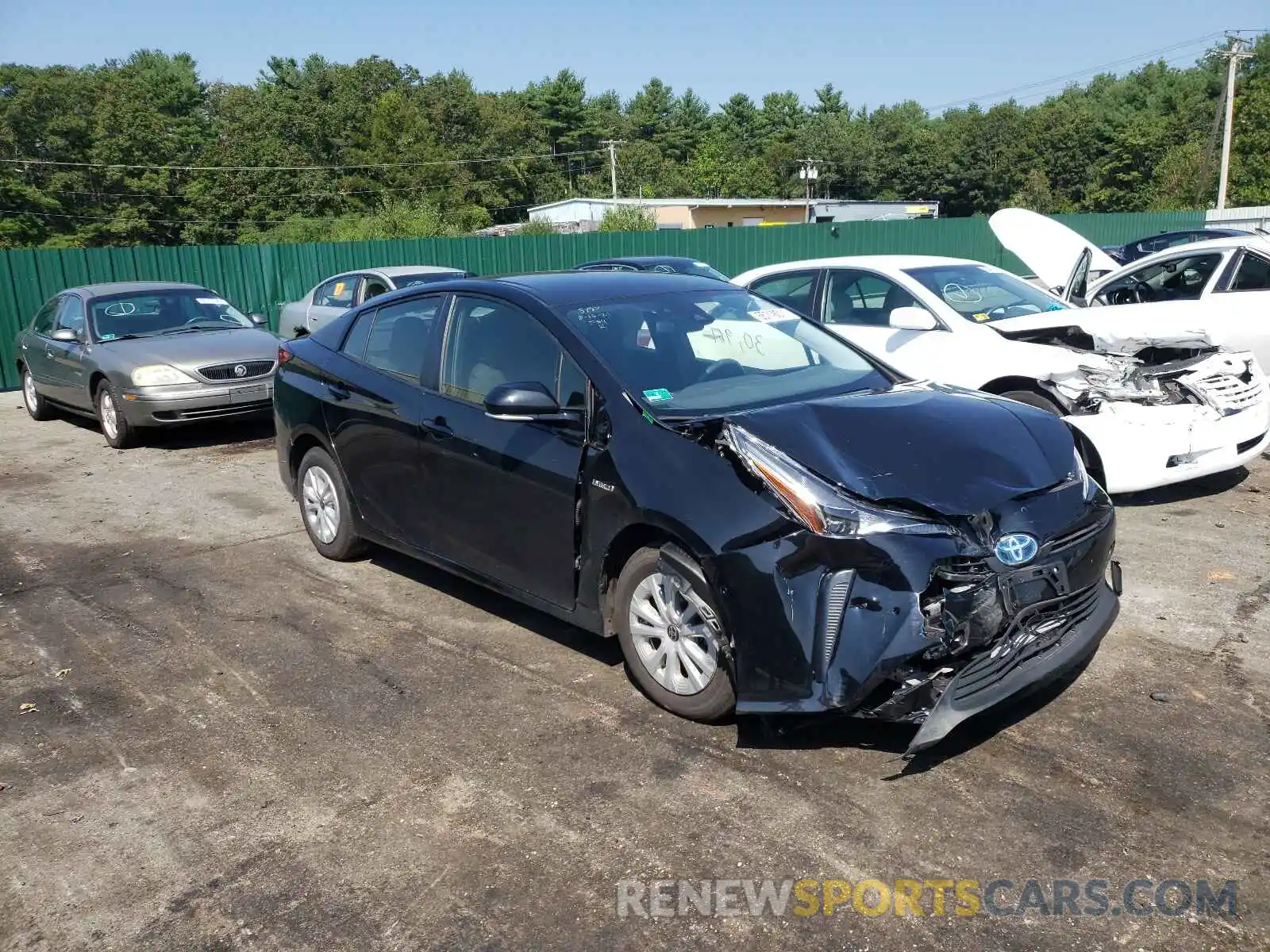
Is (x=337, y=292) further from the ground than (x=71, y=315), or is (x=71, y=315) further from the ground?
(x=71, y=315)

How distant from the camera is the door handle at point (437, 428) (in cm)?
532

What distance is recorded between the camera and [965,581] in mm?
3752

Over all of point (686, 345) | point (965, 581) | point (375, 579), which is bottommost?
point (375, 579)

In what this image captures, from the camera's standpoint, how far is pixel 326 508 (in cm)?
665

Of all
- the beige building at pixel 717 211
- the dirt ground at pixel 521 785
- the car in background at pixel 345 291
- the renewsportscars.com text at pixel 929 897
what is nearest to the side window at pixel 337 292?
the car in background at pixel 345 291

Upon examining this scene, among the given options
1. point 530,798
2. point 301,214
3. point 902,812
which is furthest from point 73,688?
point 301,214

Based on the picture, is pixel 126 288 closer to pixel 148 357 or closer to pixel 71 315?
pixel 71 315

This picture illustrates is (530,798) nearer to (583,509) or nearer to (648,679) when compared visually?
(648,679)

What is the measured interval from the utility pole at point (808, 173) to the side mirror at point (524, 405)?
61.4 m

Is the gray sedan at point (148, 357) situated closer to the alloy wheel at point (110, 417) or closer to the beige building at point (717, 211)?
the alloy wheel at point (110, 417)

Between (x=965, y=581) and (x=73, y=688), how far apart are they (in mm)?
4014

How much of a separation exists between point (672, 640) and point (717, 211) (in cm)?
6343

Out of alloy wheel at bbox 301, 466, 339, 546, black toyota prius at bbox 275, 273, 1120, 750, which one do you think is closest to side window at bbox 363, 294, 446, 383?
black toyota prius at bbox 275, 273, 1120, 750

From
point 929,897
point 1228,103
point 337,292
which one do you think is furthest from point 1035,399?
point 1228,103
